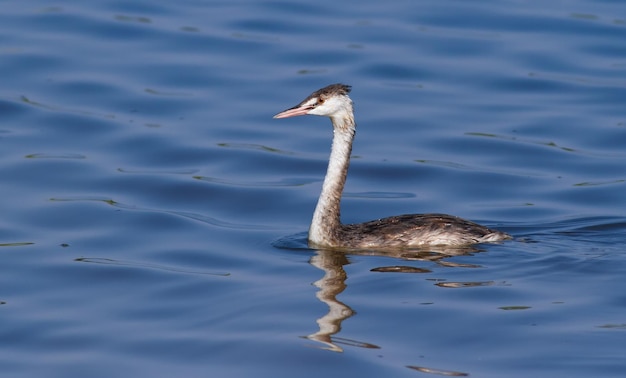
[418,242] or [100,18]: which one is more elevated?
[100,18]

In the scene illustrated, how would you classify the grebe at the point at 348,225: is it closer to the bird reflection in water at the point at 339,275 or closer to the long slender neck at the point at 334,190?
the long slender neck at the point at 334,190

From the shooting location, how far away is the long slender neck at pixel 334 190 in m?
13.5

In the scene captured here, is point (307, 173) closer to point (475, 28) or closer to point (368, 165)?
point (368, 165)

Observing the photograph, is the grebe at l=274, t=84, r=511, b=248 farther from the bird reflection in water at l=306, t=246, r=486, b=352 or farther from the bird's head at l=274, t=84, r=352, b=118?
the bird reflection in water at l=306, t=246, r=486, b=352

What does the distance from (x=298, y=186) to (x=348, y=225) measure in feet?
6.71

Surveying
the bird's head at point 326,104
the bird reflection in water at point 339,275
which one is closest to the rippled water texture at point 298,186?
the bird reflection in water at point 339,275

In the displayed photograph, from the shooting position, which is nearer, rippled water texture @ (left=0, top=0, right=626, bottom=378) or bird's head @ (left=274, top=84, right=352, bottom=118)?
rippled water texture @ (left=0, top=0, right=626, bottom=378)

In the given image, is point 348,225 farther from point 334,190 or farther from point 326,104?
point 326,104

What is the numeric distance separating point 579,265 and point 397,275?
1.63m

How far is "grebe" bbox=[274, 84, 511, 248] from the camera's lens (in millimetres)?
13273

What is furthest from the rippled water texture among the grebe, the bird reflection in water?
the grebe

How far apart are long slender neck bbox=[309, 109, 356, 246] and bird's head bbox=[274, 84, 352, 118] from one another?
0.06m

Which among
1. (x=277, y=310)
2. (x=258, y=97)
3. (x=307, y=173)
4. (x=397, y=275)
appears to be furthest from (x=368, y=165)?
(x=277, y=310)

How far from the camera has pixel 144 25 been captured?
73.1ft
